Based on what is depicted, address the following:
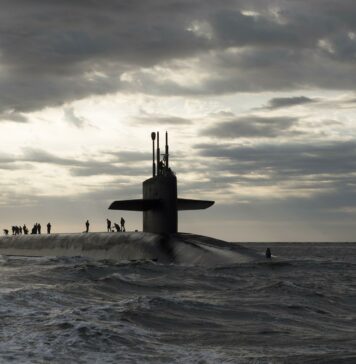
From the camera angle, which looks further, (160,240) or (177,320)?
(160,240)

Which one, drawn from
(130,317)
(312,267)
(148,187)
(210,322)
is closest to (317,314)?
(210,322)

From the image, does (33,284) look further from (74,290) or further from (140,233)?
(140,233)

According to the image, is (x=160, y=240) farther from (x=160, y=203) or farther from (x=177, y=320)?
(x=177, y=320)

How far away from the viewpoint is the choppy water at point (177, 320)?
812cm

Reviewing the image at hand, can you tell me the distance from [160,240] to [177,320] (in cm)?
1542

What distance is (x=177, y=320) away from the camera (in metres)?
10.6

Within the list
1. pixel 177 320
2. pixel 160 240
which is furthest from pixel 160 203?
pixel 177 320

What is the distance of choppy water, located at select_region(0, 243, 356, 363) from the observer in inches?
320

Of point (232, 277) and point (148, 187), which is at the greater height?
point (148, 187)

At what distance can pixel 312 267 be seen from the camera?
76.8ft

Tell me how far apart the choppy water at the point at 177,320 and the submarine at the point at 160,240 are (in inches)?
221

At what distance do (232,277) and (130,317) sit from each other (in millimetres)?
7424

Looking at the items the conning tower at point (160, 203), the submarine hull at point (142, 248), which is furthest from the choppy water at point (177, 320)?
the conning tower at point (160, 203)

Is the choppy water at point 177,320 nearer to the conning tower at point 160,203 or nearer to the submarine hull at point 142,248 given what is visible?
the submarine hull at point 142,248
